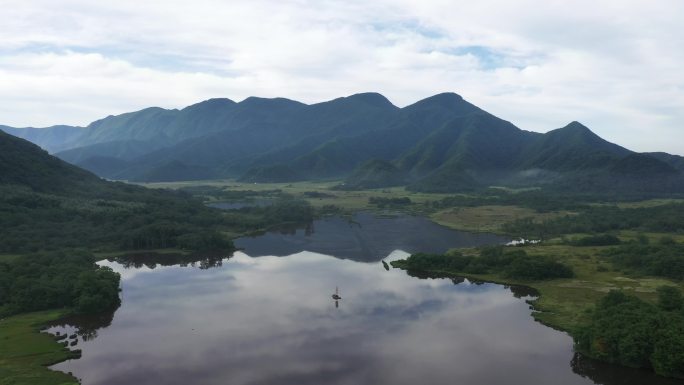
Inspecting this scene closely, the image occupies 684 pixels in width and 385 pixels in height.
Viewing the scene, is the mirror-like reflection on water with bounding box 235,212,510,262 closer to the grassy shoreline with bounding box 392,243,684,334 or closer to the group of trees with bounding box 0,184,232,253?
the group of trees with bounding box 0,184,232,253

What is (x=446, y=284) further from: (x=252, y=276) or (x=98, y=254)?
(x=98, y=254)

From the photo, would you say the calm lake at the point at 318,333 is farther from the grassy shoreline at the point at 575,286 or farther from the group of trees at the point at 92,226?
the group of trees at the point at 92,226

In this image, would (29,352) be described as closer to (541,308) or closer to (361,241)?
(541,308)

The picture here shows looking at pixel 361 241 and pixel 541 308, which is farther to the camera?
pixel 361 241

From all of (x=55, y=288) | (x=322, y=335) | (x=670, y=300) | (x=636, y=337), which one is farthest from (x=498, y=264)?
(x=55, y=288)

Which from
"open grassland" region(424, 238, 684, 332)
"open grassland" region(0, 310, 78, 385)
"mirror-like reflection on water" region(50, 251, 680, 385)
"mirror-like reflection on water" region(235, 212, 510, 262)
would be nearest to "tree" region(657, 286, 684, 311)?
"open grassland" region(424, 238, 684, 332)

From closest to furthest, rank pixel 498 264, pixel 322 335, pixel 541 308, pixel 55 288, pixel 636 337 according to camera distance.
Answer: pixel 636 337
pixel 322 335
pixel 541 308
pixel 55 288
pixel 498 264
